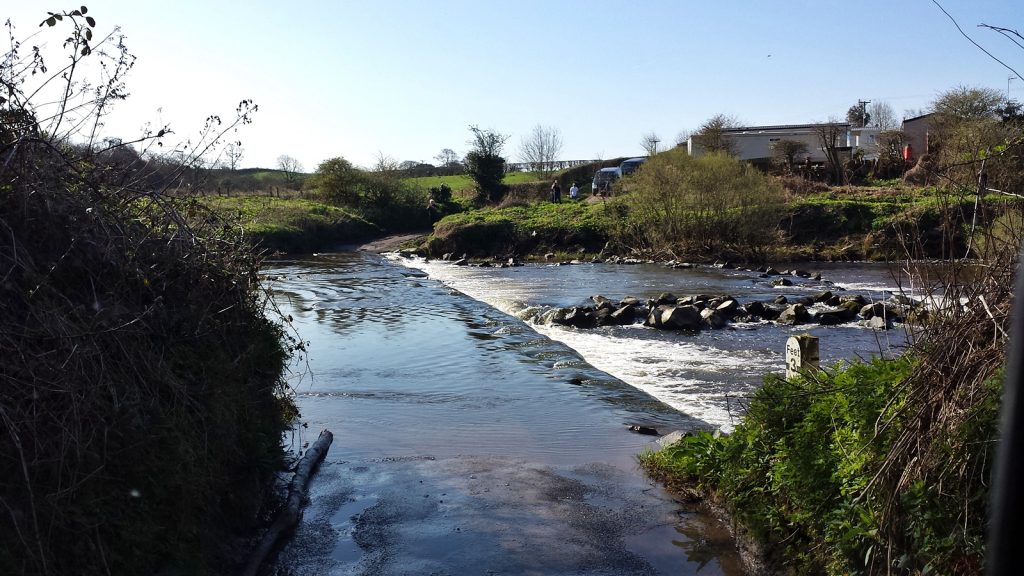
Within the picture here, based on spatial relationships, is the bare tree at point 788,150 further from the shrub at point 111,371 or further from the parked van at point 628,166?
the shrub at point 111,371

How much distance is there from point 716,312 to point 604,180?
3857cm

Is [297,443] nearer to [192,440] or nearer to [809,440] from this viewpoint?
[192,440]

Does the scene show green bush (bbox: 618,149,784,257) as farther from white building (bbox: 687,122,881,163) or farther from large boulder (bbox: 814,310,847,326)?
white building (bbox: 687,122,881,163)

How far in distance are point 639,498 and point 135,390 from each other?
480 centimetres

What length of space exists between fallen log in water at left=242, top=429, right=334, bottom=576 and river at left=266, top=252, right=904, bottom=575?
143 mm

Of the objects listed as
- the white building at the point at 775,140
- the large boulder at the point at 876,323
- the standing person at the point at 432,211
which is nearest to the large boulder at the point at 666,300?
the large boulder at the point at 876,323

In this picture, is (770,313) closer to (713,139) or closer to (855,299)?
(855,299)

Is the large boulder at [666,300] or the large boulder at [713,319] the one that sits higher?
the large boulder at [666,300]

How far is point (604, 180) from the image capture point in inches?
2263

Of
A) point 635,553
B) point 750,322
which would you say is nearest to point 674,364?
point 750,322

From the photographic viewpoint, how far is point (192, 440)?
5.22 m

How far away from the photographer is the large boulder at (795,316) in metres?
19.3

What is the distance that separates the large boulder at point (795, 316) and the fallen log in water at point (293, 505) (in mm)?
12820

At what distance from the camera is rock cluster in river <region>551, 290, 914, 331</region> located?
63.0ft
